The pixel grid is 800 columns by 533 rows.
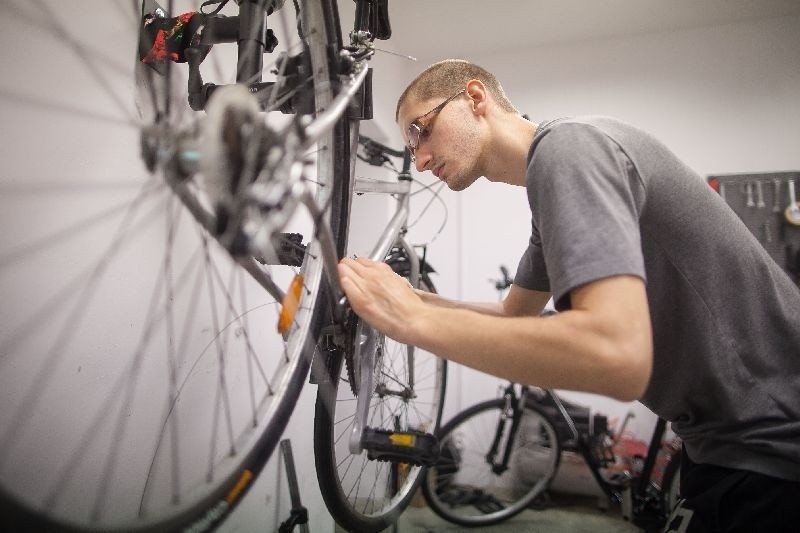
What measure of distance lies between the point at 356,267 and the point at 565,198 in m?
0.34

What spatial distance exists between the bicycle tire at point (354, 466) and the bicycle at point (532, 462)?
0.55 metres

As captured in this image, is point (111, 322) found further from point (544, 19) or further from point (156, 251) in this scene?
point (544, 19)

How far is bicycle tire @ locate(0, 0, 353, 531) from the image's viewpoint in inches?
19.1

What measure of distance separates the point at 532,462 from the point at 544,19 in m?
2.45

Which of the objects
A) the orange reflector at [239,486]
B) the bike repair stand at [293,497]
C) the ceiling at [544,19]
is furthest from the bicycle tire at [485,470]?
the ceiling at [544,19]

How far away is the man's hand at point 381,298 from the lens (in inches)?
21.7

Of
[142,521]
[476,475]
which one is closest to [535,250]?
[142,521]

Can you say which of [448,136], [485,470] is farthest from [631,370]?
[485,470]

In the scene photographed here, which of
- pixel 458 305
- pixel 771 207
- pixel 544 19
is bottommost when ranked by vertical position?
pixel 458 305

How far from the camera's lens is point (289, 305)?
51cm

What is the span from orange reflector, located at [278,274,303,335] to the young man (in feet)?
0.25

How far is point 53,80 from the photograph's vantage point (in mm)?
543

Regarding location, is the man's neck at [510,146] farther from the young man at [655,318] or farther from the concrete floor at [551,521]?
the concrete floor at [551,521]

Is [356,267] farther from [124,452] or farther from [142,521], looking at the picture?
[124,452]
